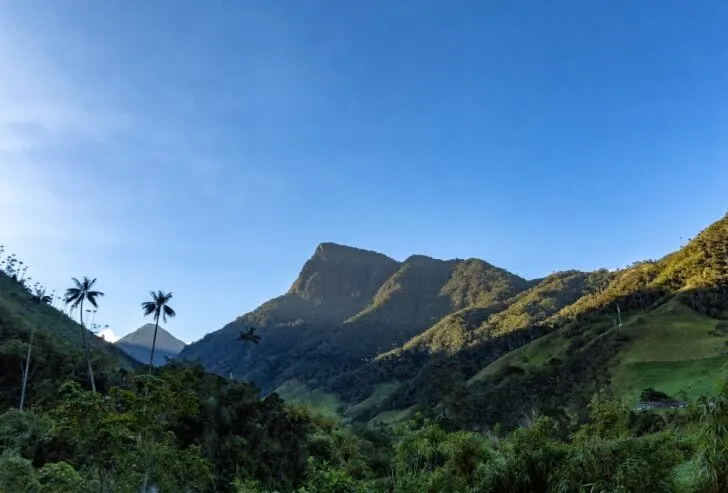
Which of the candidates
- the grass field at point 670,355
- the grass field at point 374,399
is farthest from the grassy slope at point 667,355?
the grass field at point 374,399

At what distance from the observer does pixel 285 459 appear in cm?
5231

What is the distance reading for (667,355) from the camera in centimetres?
10438

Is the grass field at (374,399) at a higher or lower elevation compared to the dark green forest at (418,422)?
lower

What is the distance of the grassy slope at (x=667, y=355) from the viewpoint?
89312 millimetres

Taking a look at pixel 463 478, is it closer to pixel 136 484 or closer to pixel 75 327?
pixel 136 484

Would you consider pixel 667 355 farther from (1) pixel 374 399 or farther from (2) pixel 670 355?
(1) pixel 374 399

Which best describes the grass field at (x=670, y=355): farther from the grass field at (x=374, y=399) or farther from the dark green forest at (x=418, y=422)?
the grass field at (x=374, y=399)

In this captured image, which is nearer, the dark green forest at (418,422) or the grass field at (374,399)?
the dark green forest at (418,422)

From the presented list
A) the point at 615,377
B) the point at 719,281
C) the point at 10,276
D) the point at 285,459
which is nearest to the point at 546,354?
the point at 615,377

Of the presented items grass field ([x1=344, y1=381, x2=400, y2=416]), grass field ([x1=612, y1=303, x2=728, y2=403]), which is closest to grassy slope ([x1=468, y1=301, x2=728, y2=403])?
grass field ([x1=612, y1=303, x2=728, y2=403])

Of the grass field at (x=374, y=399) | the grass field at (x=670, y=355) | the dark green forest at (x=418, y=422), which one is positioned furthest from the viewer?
the grass field at (x=374, y=399)

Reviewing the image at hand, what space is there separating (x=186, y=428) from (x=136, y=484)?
21436 mm

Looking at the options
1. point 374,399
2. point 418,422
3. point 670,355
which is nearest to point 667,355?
point 670,355

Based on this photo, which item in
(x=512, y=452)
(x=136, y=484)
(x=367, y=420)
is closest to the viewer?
(x=512, y=452)
